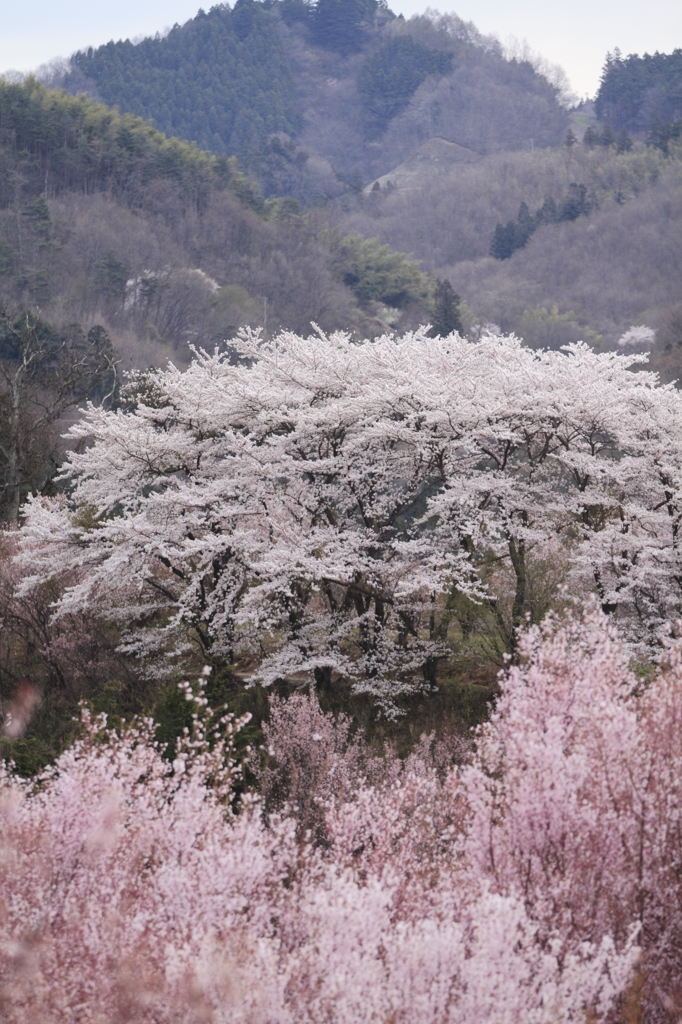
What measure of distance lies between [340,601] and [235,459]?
3071mm

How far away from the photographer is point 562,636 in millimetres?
6207

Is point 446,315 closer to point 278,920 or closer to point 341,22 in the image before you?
point 278,920

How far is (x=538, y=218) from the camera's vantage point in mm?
89000

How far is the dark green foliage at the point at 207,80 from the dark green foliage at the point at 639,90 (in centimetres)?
5374

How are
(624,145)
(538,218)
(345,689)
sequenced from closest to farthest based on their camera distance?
(345,689), (538,218), (624,145)

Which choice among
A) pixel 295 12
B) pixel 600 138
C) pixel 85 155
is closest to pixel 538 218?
pixel 600 138

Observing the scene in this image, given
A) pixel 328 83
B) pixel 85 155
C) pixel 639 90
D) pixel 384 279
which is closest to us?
pixel 384 279

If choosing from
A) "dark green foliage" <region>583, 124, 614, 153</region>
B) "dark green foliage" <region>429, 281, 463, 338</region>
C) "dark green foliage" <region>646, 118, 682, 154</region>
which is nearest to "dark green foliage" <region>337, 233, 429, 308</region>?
"dark green foliage" <region>429, 281, 463, 338</region>

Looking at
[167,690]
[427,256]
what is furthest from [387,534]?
[427,256]

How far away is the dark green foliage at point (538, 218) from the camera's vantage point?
283 feet

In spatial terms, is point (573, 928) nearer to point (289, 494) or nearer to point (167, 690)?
point (167, 690)

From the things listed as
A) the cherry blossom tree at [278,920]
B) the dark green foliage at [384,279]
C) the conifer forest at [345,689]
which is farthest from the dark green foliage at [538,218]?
the cherry blossom tree at [278,920]

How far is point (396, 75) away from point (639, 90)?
56.7 m

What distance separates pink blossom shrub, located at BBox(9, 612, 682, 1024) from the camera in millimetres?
4305
